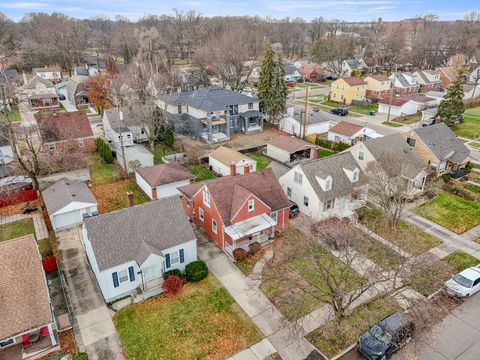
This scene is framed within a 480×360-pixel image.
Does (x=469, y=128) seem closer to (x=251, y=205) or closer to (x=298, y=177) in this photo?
(x=298, y=177)

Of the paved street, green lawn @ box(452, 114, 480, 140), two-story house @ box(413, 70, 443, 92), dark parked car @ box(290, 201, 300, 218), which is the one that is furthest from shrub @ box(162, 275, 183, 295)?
two-story house @ box(413, 70, 443, 92)

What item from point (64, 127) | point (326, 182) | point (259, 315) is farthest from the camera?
point (64, 127)

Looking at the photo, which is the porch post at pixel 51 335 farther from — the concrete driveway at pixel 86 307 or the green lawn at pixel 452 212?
the green lawn at pixel 452 212

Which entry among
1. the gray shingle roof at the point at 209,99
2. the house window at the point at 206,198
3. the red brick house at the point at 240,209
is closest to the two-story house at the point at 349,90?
the gray shingle roof at the point at 209,99

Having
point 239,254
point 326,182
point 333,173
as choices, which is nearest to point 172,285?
point 239,254

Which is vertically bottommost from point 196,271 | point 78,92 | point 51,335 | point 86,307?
point 86,307

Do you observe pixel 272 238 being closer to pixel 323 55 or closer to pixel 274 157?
pixel 274 157
